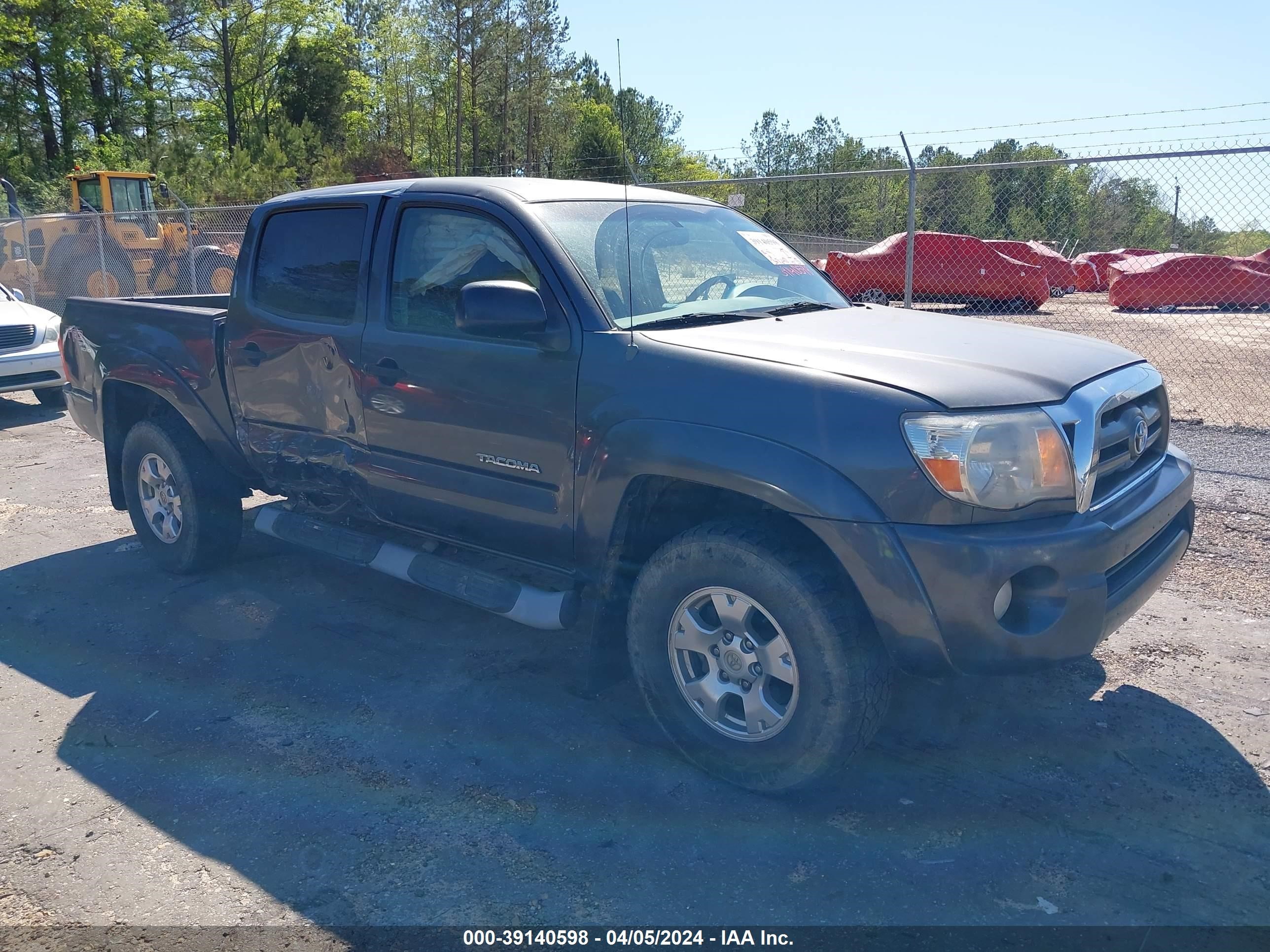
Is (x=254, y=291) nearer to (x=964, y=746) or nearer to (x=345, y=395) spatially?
(x=345, y=395)

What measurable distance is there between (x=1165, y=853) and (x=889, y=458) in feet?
4.62

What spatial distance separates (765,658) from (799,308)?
5.20 ft

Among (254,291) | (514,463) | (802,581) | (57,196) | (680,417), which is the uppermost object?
(57,196)

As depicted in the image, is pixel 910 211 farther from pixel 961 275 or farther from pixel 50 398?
pixel 961 275

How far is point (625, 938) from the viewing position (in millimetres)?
2646

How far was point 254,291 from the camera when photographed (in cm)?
483

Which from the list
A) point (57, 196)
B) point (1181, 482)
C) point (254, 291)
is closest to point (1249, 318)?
point (1181, 482)

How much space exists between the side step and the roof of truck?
1.47 m

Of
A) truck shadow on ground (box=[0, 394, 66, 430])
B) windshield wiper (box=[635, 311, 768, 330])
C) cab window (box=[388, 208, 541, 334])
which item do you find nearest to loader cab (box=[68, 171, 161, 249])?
truck shadow on ground (box=[0, 394, 66, 430])

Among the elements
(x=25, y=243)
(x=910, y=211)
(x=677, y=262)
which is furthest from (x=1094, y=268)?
(x=677, y=262)

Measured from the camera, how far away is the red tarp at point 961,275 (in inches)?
749

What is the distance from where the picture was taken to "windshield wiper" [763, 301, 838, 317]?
402 cm

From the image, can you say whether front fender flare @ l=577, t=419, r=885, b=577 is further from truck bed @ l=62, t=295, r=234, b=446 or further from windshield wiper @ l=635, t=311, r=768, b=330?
truck bed @ l=62, t=295, r=234, b=446

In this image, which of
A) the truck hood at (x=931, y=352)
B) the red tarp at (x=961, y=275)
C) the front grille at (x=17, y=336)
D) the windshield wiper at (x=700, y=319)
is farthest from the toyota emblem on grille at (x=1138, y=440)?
the red tarp at (x=961, y=275)
